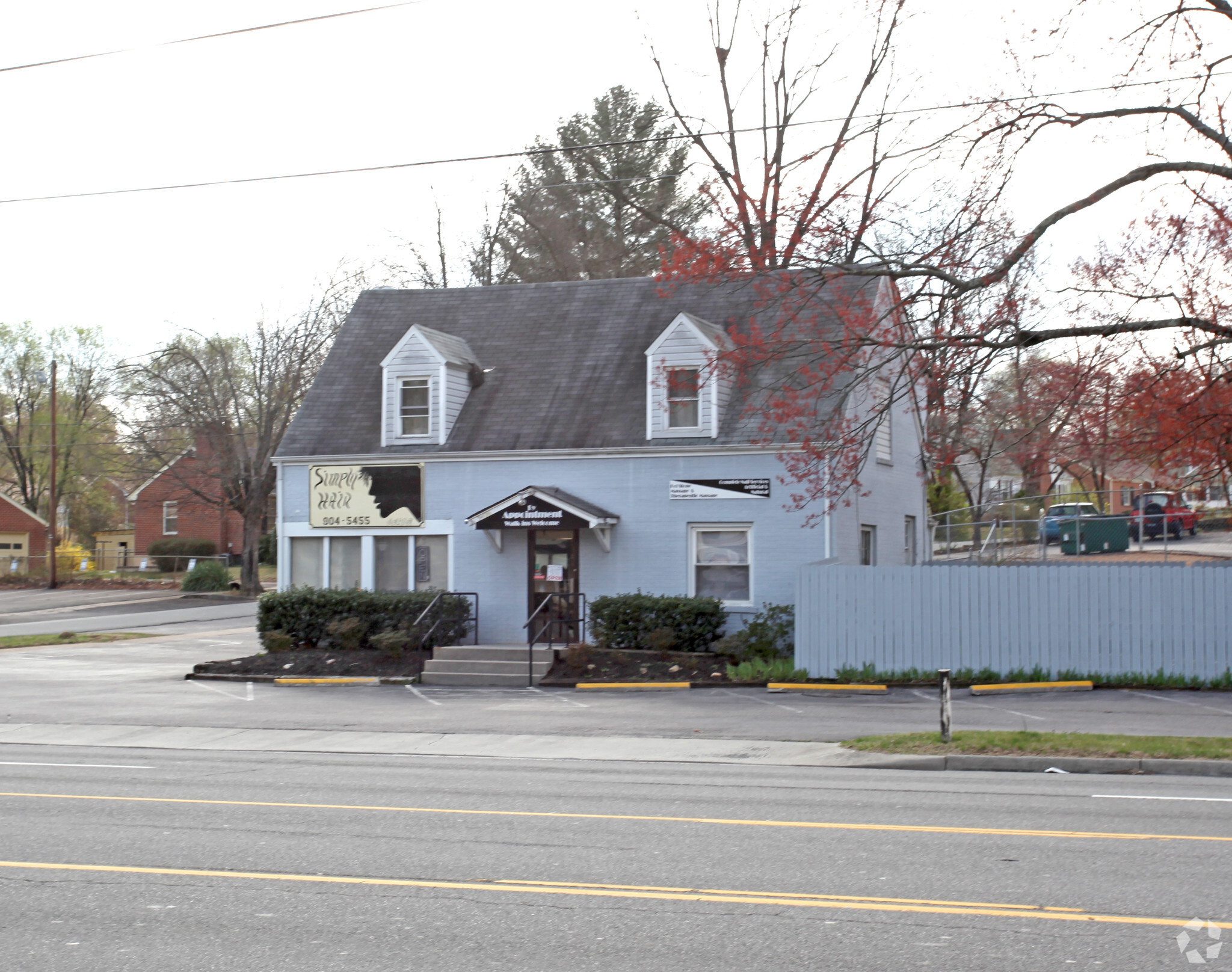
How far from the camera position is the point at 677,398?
24.3 metres

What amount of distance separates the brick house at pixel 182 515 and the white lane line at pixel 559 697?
1409 inches

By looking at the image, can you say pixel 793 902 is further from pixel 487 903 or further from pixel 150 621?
pixel 150 621

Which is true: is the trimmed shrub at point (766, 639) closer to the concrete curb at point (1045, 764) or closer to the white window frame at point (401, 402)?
the white window frame at point (401, 402)

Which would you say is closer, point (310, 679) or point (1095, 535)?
point (310, 679)

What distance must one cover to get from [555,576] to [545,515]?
4.80 feet

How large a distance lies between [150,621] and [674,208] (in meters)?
22.1

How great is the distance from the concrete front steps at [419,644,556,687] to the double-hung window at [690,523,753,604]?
3.33 meters

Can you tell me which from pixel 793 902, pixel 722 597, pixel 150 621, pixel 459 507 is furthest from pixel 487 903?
pixel 150 621

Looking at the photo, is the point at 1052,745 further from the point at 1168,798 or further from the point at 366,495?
the point at 366,495

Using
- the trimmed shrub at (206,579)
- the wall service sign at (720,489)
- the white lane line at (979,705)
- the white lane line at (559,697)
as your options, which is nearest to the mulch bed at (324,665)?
the white lane line at (559,697)

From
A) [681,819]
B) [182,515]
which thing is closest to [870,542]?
[681,819]

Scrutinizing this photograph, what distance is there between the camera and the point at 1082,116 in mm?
16906

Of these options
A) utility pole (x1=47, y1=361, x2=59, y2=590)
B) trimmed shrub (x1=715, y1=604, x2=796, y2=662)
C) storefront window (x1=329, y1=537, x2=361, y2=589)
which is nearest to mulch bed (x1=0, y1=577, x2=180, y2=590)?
utility pole (x1=47, y1=361, x2=59, y2=590)

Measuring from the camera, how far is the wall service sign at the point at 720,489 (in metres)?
23.3
